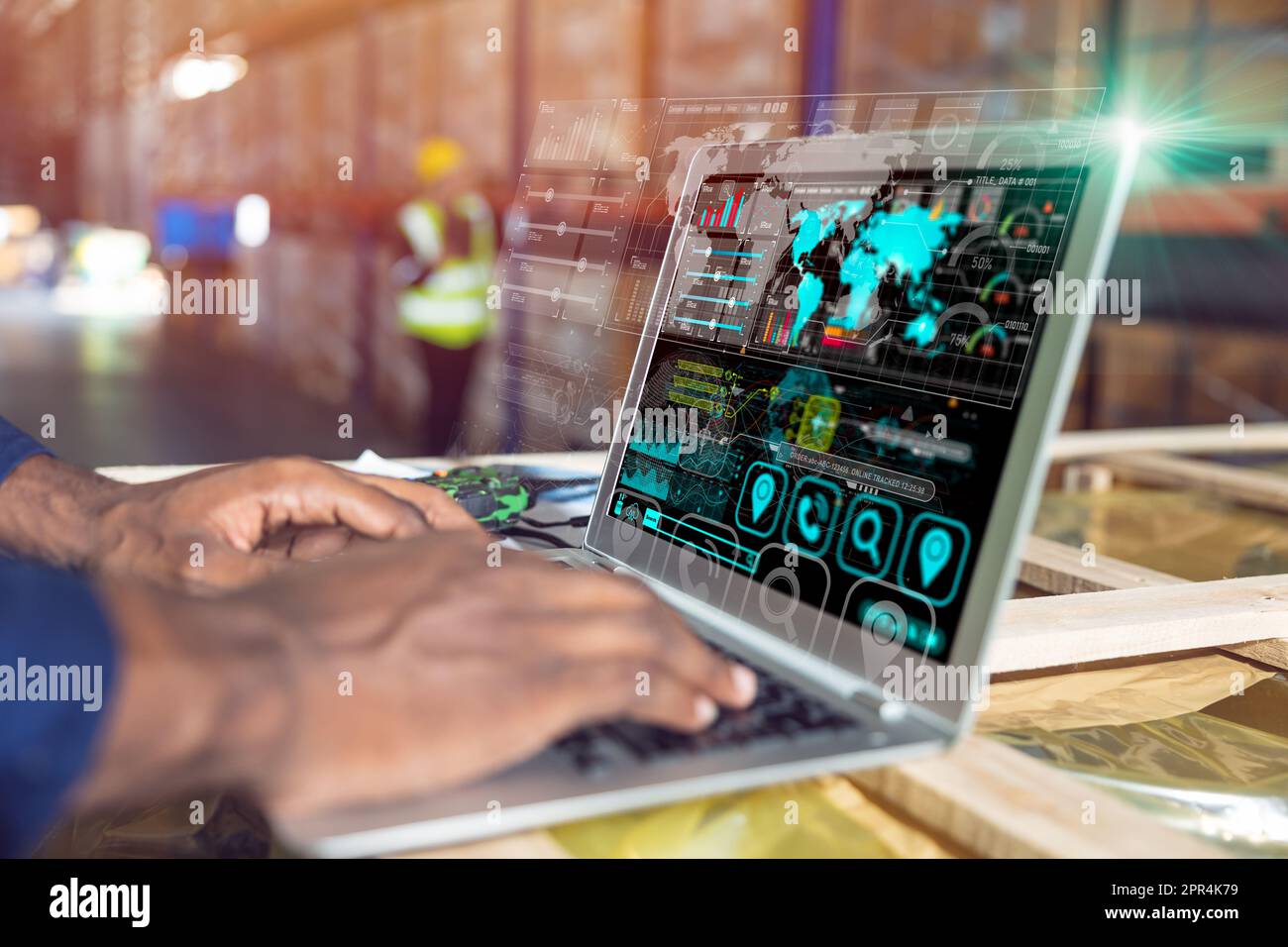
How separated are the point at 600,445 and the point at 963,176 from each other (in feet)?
1.83

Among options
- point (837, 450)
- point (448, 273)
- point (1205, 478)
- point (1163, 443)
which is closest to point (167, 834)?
point (837, 450)

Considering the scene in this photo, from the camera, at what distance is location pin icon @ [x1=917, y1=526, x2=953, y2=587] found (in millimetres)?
675

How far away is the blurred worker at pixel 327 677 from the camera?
505mm

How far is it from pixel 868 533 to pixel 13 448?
2.54 feet

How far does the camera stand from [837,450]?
783mm

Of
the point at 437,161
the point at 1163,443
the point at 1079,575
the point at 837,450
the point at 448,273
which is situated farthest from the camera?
the point at 437,161

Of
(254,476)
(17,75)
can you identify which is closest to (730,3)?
(254,476)

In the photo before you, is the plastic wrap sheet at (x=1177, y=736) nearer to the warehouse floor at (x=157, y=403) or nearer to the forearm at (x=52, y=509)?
the forearm at (x=52, y=509)

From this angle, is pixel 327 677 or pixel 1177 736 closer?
pixel 327 677

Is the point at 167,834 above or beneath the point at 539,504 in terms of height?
beneath

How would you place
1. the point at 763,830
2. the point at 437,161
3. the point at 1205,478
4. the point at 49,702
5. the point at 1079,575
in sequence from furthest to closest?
the point at 437,161
the point at 1205,478
the point at 1079,575
the point at 763,830
the point at 49,702

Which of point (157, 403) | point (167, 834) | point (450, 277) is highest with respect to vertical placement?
point (450, 277)

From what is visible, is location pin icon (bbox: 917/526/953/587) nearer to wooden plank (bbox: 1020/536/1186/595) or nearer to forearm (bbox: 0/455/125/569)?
wooden plank (bbox: 1020/536/1186/595)

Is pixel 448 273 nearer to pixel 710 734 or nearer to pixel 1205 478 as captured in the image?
pixel 1205 478
